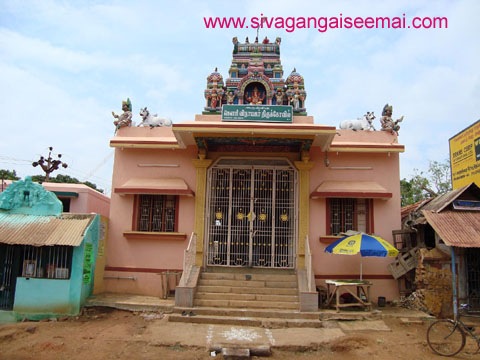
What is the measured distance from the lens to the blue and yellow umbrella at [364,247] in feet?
27.5

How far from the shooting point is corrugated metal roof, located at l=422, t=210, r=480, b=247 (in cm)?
812

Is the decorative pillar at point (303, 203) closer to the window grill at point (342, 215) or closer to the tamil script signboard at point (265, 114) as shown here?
the window grill at point (342, 215)

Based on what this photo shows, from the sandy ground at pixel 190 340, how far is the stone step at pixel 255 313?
445 mm

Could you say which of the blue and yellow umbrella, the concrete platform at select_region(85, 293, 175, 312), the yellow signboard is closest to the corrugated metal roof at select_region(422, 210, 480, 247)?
the blue and yellow umbrella

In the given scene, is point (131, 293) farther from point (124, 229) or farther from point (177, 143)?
point (177, 143)

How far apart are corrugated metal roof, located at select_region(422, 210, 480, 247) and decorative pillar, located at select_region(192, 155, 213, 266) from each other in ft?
17.8

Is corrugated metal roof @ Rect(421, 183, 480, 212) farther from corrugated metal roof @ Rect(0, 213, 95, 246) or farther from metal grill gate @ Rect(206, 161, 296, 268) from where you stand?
corrugated metal roof @ Rect(0, 213, 95, 246)

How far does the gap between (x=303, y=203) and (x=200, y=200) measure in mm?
2732

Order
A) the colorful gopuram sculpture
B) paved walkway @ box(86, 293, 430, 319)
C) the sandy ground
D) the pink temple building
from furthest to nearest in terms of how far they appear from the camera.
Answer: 1. the colorful gopuram sculpture
2. the pink temple building
3. paved walkway @ box(86, 293, 430, 319)
4. the sandy ground

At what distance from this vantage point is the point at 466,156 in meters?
11.6

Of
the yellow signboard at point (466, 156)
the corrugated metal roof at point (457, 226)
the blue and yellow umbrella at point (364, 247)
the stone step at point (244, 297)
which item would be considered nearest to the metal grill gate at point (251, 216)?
the stone step at point (244, 297)

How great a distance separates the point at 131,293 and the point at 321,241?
5141 millimetres

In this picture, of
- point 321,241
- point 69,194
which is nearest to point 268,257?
point 321,241

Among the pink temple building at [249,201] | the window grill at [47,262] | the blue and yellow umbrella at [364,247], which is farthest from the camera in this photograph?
the pink temple building at [249,201]
